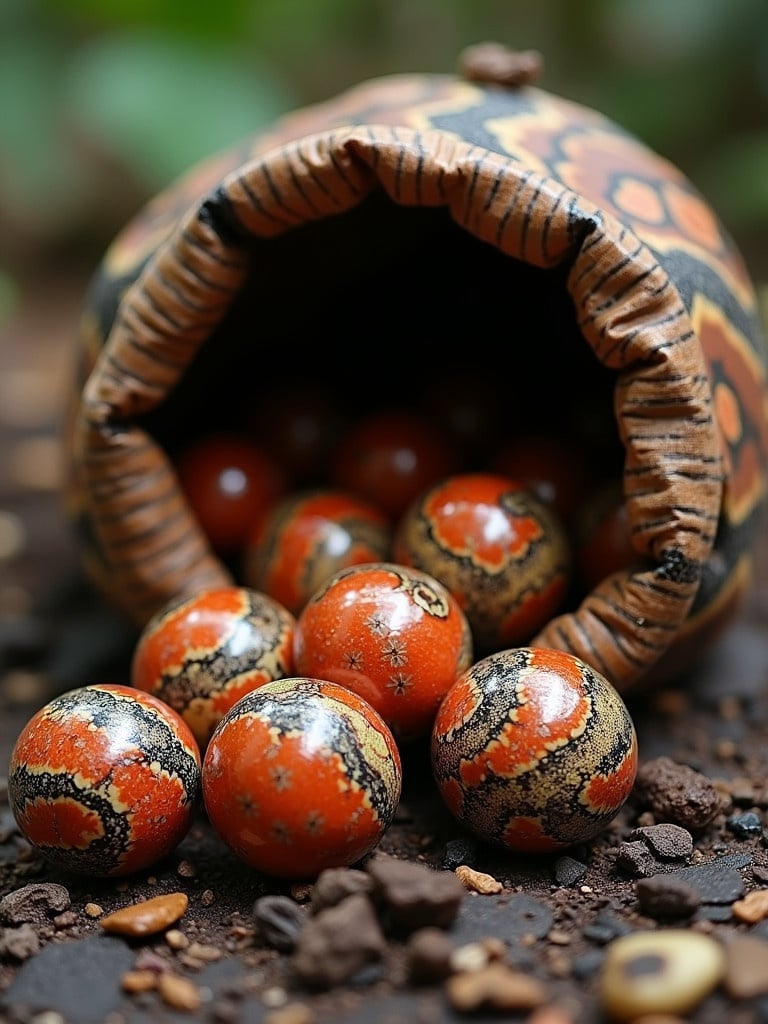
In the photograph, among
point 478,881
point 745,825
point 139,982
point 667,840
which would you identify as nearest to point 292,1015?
point 139,982

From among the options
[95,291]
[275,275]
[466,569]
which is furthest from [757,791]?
[95,291]

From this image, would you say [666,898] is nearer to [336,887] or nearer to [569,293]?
[336,887]

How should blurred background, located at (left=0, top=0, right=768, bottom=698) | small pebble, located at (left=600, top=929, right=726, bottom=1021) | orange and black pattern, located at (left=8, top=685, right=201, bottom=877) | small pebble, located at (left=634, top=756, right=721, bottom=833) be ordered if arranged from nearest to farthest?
small pebble, located at (left=600, top=929, right=726, bottom=1021) → orange and black pattern, located at (left=8, top=685, right=201, bottom=877) → small pebble, located at (left=634, top=756, right=721, bottom=833) → blurred background, located at (left=0, top=0, right=768, bottom=698)

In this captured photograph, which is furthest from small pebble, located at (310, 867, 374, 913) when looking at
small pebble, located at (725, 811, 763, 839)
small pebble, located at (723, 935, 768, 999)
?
small pebble, located at (725, 811, 763, 839)

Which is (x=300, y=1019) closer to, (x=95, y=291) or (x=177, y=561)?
(x=177, y=561)

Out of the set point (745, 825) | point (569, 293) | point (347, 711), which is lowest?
point (745, 825)

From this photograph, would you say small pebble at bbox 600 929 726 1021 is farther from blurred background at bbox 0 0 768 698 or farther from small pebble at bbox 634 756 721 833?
blurred background at bbox 0 0 768 698

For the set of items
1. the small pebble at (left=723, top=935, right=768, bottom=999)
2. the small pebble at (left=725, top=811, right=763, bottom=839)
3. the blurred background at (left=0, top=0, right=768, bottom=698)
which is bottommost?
the small pebble at (left=725, top=811, right=763, bottom=839)
